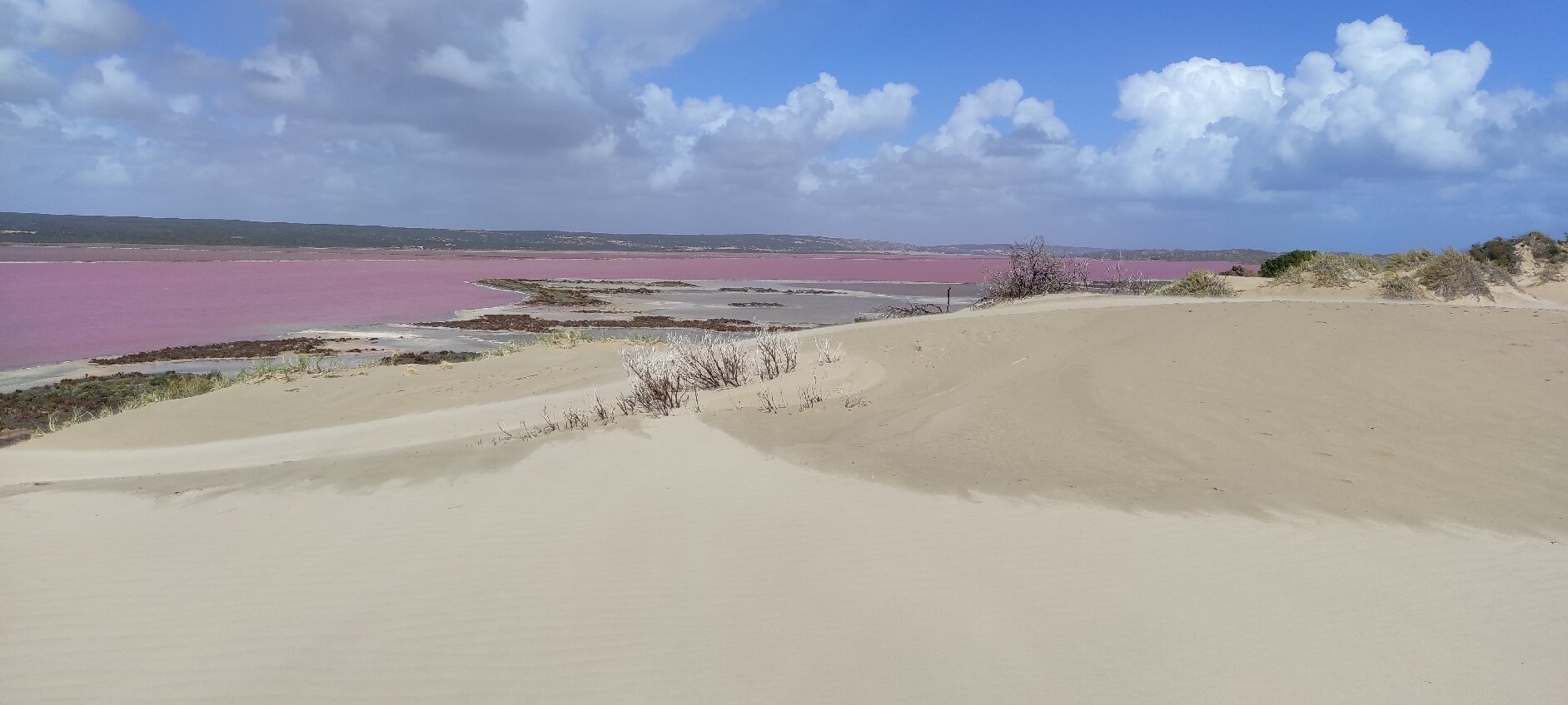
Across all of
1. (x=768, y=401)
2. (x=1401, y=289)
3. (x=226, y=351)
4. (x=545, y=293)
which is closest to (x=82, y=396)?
(x=226, y=351)

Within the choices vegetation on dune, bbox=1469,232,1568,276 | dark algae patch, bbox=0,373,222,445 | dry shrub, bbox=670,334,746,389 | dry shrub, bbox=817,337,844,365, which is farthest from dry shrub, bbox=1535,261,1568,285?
dark algae patch, bbox=0,373,222,445

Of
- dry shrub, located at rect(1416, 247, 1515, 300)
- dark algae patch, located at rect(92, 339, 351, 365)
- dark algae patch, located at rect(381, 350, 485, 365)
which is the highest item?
dry shrub, located at rect(1416, 247, 1515, 300)

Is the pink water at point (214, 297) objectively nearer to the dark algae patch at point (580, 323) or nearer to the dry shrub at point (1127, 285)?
the dark algae patch at point (580, 323)

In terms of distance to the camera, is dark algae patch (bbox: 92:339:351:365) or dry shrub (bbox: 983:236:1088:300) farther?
dry shrub (bbox: 983:236:1088:300)

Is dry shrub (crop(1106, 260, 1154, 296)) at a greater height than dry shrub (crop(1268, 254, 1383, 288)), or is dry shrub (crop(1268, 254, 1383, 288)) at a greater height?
dry shrub (crop(1268, 254, 1383, 288))

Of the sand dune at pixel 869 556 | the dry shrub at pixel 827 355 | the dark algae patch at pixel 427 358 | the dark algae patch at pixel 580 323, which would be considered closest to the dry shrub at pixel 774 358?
the dry shrub at pixel 827 355

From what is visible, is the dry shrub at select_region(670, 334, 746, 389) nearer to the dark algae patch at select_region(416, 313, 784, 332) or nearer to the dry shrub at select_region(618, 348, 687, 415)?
the dry shrub at select_region(618, 348, 687, 415)
